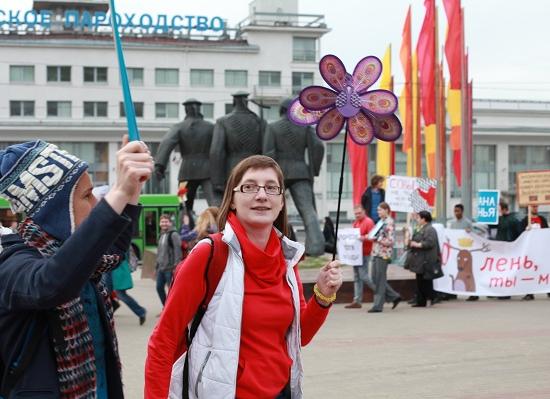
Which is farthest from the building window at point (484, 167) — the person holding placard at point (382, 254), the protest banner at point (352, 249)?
the person holding placard at point (382, 254)

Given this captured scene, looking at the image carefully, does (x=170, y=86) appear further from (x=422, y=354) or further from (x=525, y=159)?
(x=422, y=354)

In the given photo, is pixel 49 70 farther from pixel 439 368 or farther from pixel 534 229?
pixel 439 368

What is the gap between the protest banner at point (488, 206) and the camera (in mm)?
20656

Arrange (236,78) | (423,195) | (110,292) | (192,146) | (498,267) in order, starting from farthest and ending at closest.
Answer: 1. (236,78)
2. (423,195)
3. (192,146)
4. (498,267)
5. (110,292)

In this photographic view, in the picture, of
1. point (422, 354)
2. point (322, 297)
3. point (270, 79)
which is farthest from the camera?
point (270, 79)

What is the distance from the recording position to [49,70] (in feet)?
231

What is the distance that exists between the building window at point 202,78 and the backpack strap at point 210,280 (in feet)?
228

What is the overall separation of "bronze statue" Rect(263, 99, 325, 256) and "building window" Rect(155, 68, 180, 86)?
177 ft

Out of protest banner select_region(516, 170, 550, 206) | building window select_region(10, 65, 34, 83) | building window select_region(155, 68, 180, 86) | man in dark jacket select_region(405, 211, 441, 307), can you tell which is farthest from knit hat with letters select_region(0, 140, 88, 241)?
building window select_region(155, 68, 180, 86)

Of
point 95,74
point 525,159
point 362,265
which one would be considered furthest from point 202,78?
point 362,265

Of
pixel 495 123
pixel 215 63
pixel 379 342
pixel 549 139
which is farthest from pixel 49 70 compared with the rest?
pixel 379 342

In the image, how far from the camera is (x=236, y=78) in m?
73.7

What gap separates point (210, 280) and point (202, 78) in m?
70.0

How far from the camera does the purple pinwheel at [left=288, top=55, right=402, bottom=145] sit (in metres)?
4.83
